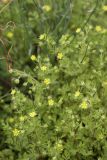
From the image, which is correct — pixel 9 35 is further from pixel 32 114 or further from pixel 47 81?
pixel 32 114

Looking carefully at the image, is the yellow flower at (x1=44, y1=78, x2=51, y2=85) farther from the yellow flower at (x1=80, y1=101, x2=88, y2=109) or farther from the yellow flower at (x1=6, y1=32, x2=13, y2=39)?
the yellow flower at (x1=6, y1=32, x2=13, y2=39)

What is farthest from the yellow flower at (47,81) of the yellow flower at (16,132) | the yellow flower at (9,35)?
the yellow flower at (9,35)

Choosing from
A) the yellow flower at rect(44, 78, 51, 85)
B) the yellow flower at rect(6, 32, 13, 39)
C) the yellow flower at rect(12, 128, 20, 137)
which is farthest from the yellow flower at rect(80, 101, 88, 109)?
the yellow flower at rect(6, 32, 13, 39)

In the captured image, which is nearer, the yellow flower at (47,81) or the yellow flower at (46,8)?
the yellow flower at (47,81)

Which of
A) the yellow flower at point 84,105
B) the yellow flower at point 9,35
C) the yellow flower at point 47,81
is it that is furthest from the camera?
the yellow flower at point 9,35

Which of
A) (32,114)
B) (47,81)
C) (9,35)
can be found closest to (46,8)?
(9,35)

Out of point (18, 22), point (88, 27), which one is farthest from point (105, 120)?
point (18, 22)

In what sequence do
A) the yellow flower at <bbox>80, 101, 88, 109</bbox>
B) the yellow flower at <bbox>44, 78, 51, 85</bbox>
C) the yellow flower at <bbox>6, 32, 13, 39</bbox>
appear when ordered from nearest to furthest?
the yellow flower at <bbox>80, 101, 88, 109</bbox>, the yellow flower at <bbox>44, 78, 51, 85</bbox>, the yellow flower at <bbox>6, 32, 13, 39</bbox>

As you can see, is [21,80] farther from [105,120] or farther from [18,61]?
[105,120]

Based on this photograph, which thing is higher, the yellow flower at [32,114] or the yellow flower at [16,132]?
the yellow flower at [32,114]

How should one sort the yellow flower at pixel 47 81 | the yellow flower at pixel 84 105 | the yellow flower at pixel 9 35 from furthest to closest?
the yellow flower at pixel 9 35 → the yellow flower at pixel 47 81 → the yellow flower at pixel 84 105

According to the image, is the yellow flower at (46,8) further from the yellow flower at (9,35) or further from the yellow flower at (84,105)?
the yellow flower at (84,105)

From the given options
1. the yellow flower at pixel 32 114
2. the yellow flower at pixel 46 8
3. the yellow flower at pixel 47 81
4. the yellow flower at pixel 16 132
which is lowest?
the yellow flower at pixel 16 132
